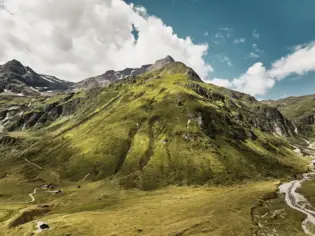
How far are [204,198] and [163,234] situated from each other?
73240mm

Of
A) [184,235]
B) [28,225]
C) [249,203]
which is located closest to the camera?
[184,235]

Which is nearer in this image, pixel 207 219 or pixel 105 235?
pixel 105 235

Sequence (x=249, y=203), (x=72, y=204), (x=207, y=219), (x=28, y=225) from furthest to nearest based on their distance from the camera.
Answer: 1. (x=72, y=204)
2. (x=249, y=203)
3. (x=28, y=225)
4. (x=207, y=219)

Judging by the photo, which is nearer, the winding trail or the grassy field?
the grassy field

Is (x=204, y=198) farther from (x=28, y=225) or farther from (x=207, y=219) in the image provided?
(x=28, y=225)

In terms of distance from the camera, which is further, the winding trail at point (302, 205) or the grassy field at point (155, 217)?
the winding trail at point (302, 205)

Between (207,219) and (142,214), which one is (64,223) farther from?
(207,219)

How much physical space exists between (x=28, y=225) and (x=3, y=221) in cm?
2990

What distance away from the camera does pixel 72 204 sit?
627 ft

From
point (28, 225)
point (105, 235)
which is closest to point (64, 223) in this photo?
point (28, 225)

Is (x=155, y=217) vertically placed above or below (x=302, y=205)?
above

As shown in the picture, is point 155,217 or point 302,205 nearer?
point 155,217

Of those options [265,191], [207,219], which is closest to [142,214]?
[207,219]

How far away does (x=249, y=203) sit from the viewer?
512 feet
